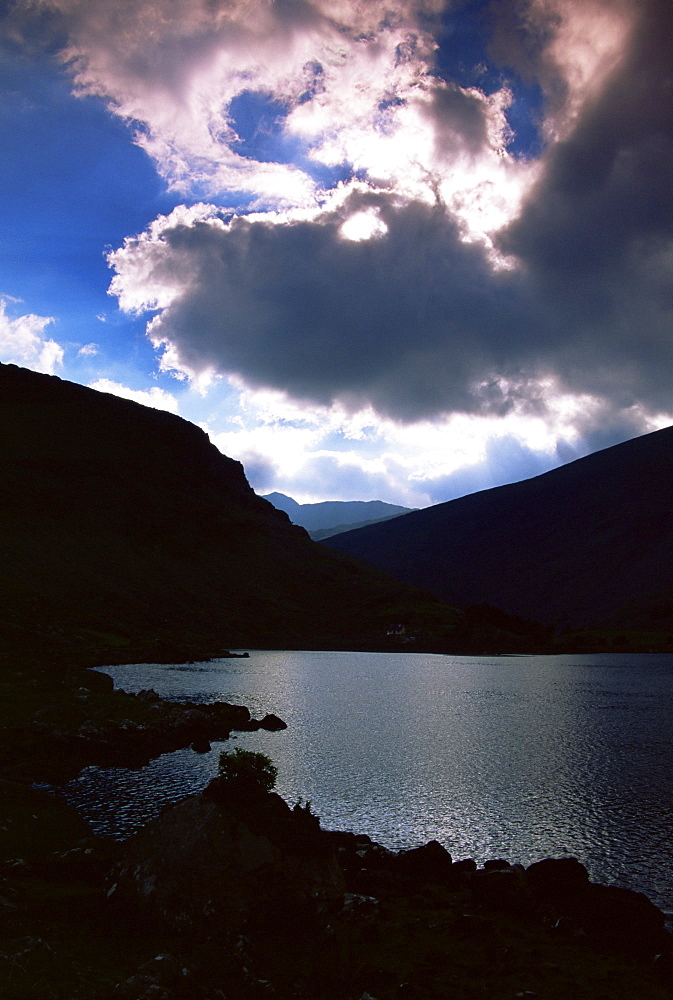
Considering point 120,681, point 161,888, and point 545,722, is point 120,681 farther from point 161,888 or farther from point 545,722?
point 161,888

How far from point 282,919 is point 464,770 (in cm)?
3304

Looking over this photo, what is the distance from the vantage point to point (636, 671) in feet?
503

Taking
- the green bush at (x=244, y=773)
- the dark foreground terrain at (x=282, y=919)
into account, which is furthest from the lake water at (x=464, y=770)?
the green bush at (x=244, y=773)

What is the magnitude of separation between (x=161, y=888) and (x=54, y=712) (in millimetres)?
37101

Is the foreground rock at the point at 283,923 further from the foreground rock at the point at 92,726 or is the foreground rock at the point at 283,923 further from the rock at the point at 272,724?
the rock at the point at 272,724

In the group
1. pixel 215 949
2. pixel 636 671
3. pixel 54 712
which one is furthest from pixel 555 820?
pixel 636 671

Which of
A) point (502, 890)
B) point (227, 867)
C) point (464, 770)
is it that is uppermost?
point (227, 867)

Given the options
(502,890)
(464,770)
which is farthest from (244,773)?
(464,770)

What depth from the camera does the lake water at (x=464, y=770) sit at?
3706 centimetres

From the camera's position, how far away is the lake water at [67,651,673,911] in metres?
37.1

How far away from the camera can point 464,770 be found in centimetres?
5406

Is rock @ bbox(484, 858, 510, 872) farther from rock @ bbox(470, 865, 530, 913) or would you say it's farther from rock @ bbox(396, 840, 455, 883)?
rock @ bbox(470, 865, 530, 913)

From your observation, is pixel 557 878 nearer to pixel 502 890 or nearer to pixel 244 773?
pixel 502 890

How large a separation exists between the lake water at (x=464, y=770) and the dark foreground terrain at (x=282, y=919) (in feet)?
17.5
